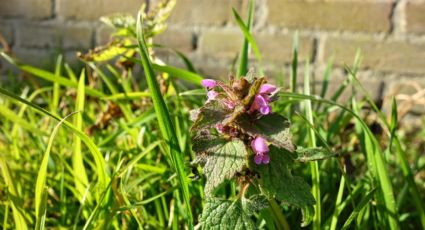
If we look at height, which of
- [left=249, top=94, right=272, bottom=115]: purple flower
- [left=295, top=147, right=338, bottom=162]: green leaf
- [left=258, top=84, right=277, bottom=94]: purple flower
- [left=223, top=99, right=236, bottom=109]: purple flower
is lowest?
[left=295, top=147, right=338, bottom=162]: green leaf

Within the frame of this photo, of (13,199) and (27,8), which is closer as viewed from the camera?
(13,199)

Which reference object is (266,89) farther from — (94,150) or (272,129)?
Answer: (94,150)

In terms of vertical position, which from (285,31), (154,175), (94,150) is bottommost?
(154,175)

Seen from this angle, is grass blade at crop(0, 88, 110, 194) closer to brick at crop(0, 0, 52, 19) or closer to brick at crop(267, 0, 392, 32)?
brick at crop(267, 0, 392, 32)

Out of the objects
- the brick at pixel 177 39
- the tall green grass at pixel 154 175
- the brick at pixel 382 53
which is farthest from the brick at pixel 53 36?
the brick at pixel 382 53

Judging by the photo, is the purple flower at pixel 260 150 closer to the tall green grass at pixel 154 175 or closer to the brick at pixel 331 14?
the tall green grass at pixel 154 175

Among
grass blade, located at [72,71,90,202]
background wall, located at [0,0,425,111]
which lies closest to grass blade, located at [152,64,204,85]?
grass blade, located at [72,71,90,202]

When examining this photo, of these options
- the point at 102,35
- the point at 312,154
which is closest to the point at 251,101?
the point at 312,154
